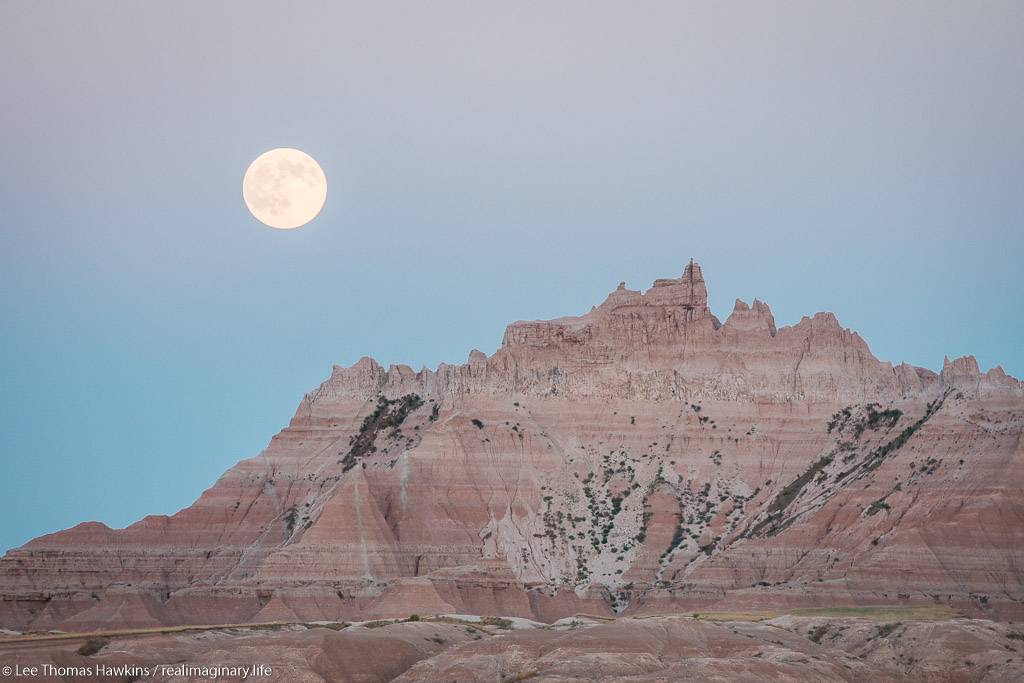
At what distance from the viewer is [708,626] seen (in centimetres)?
8094

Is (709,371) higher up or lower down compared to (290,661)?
higher up

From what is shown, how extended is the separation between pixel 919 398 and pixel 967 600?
3510 cm

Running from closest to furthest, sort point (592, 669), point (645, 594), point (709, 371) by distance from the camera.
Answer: point (592, 669) < point (645, 594) < point (709, 371)

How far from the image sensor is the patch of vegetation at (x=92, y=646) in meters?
71.7

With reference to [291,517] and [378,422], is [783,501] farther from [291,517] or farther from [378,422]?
[291,517]

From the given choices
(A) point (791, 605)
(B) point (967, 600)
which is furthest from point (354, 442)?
(B) point (967, 600)

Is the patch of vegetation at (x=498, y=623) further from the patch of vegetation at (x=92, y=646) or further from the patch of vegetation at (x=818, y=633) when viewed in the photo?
the patch of vegetation at (x=92, y=646)

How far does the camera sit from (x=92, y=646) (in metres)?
73.0

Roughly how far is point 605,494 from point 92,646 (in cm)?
6857

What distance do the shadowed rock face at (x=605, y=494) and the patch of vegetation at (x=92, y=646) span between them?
39.3 meters

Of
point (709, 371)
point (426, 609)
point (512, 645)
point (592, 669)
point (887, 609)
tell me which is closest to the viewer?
point (592, 669)

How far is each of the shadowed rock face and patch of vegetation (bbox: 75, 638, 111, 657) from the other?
39.3m

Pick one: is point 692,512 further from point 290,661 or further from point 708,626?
point 290,661

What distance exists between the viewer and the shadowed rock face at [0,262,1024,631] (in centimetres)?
11424
